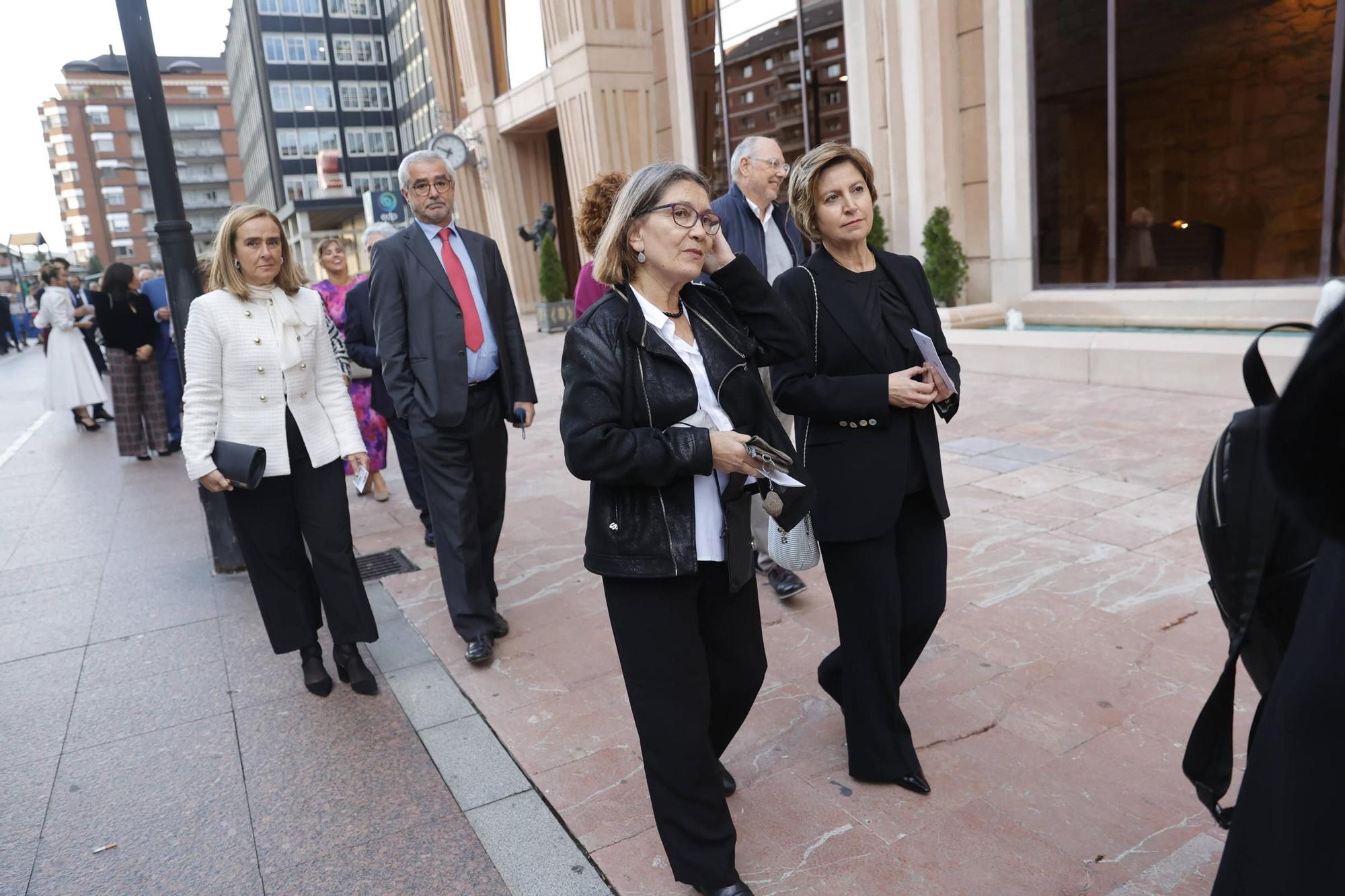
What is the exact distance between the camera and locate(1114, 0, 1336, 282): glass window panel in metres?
9.75

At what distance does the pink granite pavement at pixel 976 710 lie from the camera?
2.59 meters

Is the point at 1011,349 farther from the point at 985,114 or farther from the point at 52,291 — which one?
the point at 52,291

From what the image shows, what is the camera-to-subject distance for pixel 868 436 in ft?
9.15

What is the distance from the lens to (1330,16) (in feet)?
30.2

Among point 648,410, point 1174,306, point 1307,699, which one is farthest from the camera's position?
point 1174,306

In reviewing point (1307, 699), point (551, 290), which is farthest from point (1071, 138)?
point (551, 290)

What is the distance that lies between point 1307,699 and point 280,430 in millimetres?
3568

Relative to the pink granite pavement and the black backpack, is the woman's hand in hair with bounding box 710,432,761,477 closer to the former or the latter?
the pink granite pavement

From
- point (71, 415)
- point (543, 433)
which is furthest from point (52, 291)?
A: point (543, 433)

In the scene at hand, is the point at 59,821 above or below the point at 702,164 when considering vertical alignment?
below

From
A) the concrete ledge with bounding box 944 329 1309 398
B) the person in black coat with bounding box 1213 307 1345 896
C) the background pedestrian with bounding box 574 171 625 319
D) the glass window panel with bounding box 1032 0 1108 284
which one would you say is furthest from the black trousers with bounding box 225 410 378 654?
the glass window panel with bounding box 1032 0 1108 284

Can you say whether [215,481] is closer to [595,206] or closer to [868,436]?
[595,206]

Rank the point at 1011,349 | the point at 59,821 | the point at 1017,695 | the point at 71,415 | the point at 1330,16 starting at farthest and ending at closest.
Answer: the point at 71,415 < the point at 1011,349 < the point at 1330,16 < the point at 1017,695 < the point at 59,821

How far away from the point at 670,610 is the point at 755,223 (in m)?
2.67
